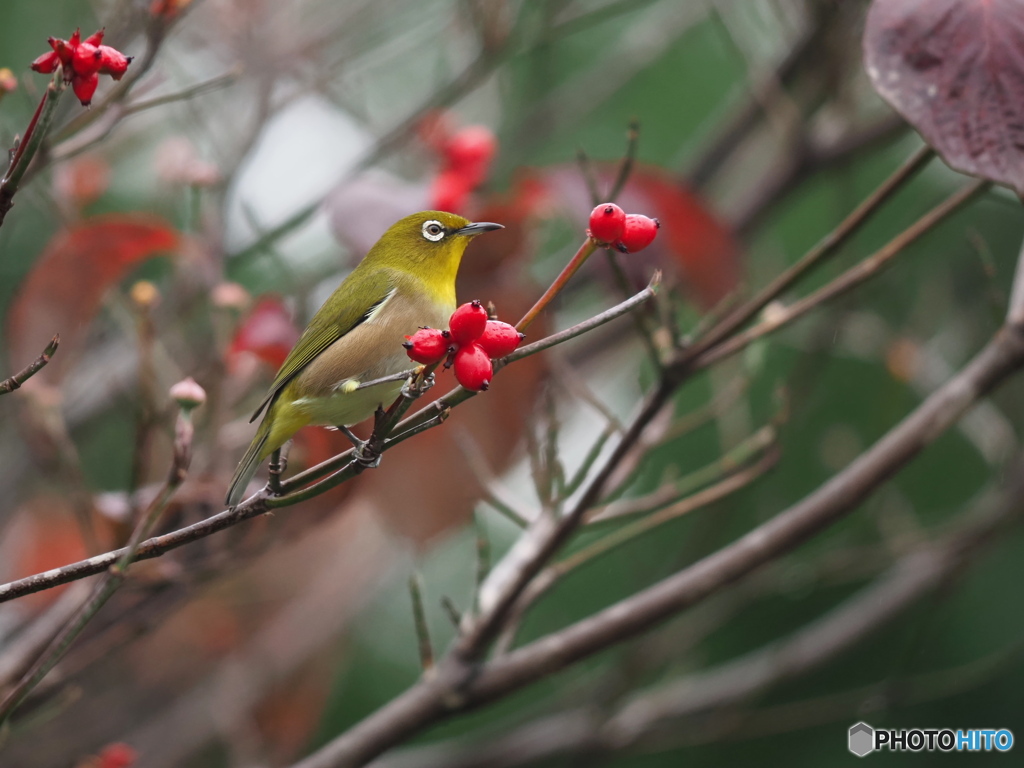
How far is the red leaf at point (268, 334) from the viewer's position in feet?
8.09

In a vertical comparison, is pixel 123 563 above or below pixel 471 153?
below

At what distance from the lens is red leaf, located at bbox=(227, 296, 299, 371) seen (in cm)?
246

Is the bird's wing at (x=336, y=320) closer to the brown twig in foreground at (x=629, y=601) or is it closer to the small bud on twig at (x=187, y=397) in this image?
the brown twig in foreground at (x=629, y=601)

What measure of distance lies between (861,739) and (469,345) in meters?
2.83

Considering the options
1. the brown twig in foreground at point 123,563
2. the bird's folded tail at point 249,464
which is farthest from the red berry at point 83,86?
the bird's folded tail at point 249,464

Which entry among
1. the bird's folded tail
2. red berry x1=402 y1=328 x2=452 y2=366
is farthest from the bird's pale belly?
red berry x1=402 y1=328 x2=452 y2=366

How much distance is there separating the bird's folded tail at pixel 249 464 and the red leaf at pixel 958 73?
1.41 metres

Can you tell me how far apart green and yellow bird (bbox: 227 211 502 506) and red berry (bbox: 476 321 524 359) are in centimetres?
61

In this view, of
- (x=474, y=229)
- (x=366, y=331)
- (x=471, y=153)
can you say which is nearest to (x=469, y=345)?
(x=366, y=331)

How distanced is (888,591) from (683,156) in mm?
2816

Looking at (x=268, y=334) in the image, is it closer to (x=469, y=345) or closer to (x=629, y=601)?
(x=629, y=601)

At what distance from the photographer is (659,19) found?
4.78m

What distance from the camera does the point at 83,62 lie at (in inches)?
53.4

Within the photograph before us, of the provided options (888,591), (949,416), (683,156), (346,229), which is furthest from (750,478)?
(683,156)
